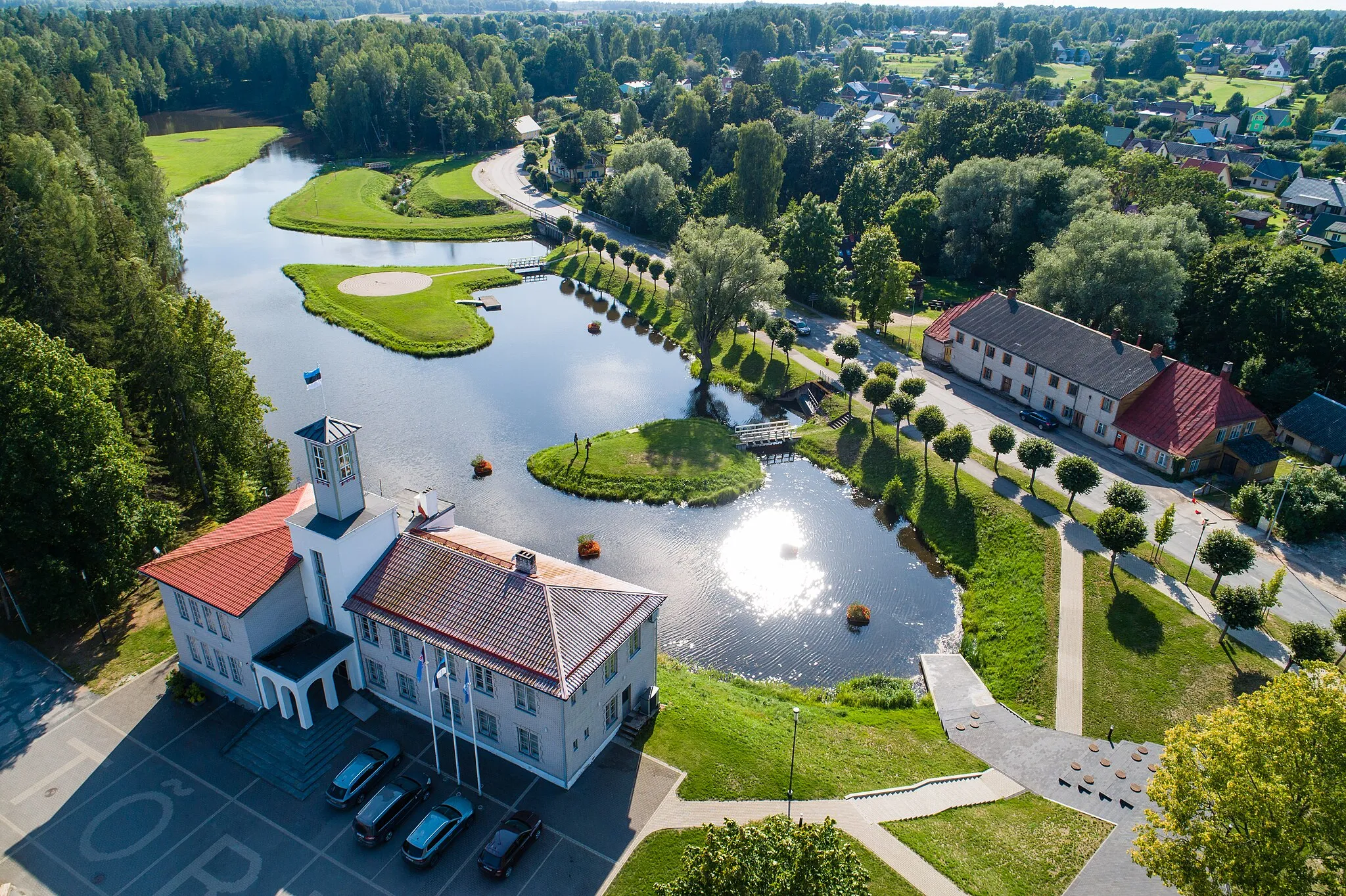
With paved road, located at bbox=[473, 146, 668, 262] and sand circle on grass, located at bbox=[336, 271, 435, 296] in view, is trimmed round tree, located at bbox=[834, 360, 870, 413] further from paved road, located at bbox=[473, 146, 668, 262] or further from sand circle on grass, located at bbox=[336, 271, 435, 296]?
sand circle on grass, located at bbox=[336, 271, 435, 296]

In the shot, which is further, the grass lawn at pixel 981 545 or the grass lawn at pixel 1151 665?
the grass lawn at pixel 981 545

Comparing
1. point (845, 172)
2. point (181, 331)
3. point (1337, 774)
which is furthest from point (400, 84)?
point (1337, 774)

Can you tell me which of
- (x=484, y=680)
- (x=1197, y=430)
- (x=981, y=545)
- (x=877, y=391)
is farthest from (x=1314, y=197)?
(x=484, y=680)

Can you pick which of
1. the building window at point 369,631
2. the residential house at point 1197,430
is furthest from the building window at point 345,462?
the residential house at point 1197,430

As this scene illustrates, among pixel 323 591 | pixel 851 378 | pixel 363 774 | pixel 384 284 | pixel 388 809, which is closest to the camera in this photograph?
pixel 388 809

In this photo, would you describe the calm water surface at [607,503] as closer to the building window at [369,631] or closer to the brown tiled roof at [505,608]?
the brown tiled roof at [505,608]

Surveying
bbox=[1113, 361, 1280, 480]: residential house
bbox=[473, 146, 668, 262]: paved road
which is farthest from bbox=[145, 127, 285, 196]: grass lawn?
bbox=[1113, 361, 1280, 480]: residential house

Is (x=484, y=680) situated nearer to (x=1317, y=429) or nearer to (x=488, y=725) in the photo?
(x=488, y=725)
